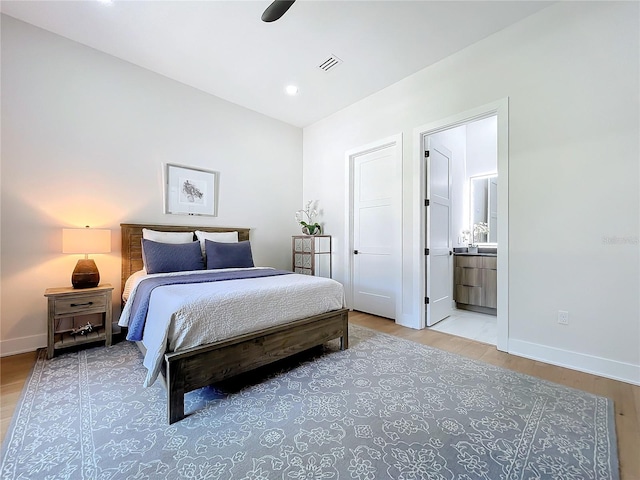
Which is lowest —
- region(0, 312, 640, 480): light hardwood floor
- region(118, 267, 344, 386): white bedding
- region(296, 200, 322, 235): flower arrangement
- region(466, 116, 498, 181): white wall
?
region(0, 312, 640, 480): light hardwood floor

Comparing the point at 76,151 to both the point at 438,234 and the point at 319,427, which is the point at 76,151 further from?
the point at 438,234

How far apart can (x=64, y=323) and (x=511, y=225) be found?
4519 millimetres

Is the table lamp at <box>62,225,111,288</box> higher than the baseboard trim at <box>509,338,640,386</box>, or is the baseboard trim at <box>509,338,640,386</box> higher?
the table lamp at <box>62,225,111,288</box>

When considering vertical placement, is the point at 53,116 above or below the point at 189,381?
above

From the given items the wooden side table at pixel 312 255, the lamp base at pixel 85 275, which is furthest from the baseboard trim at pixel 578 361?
the lamp base at pixel 85 275

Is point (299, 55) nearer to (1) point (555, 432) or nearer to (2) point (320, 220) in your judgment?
(2) point (320, 220)

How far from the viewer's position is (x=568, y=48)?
2225 millimetres

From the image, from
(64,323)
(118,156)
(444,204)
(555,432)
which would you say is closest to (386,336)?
(555,432)

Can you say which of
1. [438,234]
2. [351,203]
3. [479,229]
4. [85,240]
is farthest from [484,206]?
[85,240]

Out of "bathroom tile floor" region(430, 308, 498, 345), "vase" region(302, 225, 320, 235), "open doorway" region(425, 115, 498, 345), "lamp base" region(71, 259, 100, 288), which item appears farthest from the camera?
"vase" region(302, 225, 320, 235)

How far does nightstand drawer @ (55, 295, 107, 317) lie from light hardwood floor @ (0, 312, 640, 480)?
46 cm

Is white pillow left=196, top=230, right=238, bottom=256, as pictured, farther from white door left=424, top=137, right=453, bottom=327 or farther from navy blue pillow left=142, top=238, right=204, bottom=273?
white door left=424, top=137, right=453, bottom=327

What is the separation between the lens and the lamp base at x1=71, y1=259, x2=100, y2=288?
2.63 m

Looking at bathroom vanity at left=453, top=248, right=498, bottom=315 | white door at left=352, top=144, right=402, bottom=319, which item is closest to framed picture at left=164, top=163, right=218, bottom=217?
white door at left=352, top=144, right=402, bottom=319
